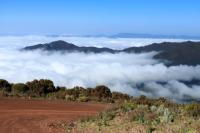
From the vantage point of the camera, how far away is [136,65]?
17112cm

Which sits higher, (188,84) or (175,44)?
(175,44)

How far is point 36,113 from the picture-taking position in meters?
21.3

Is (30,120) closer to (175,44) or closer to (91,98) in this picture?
(91,98)

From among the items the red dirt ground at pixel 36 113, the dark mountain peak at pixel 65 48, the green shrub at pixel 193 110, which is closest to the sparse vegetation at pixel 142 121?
the green shrub at pixel 193 110

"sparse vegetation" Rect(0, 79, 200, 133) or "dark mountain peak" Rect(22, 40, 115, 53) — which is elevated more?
"dark mountain peak" Rect(22, 40, 115, 53)

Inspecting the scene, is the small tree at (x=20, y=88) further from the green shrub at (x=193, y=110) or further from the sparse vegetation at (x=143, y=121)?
the green shrub at (x=193, y=110)

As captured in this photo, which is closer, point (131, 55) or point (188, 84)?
point (188, 84)

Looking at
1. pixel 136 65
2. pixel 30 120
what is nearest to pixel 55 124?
pixel 30 120

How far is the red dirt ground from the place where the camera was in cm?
1738

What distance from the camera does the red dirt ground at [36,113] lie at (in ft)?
57.0

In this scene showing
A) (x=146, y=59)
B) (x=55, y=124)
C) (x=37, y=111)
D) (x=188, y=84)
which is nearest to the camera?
(x=55, y=124)

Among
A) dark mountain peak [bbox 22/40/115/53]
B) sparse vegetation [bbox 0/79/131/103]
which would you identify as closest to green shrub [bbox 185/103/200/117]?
sparse vegetation [bbox 0/79/131/103]

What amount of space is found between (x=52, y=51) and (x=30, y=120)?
536 feet

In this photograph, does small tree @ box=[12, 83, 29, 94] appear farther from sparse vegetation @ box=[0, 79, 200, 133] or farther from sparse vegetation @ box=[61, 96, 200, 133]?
sparse vegetation @ box=[61, 96, 200, 133]
